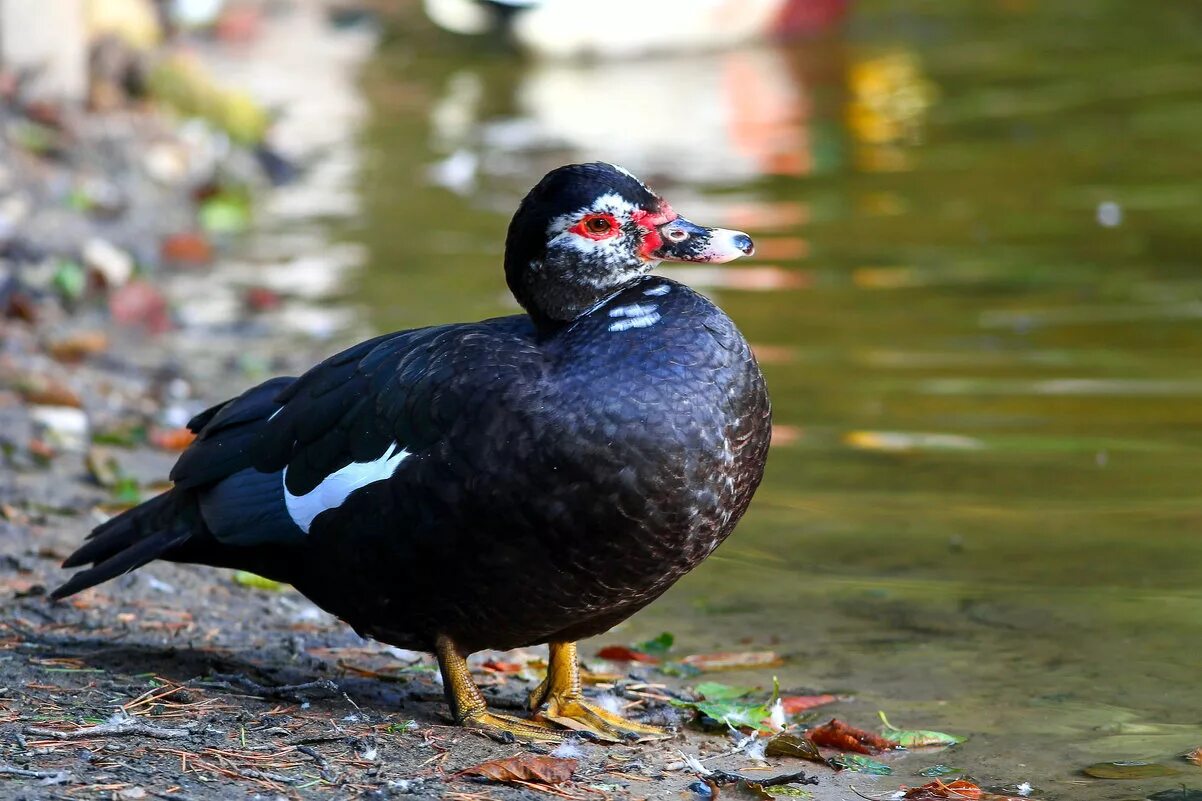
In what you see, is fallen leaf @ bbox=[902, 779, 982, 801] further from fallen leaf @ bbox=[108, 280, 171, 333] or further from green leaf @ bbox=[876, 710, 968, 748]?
fallen leaf @ bbox=[108, 280, 171, 333]

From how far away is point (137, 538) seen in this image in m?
4.00

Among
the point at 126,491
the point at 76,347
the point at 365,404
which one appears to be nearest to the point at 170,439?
the point at 126,491

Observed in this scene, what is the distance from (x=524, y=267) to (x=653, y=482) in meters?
0.61

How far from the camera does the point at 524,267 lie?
367 centimetres

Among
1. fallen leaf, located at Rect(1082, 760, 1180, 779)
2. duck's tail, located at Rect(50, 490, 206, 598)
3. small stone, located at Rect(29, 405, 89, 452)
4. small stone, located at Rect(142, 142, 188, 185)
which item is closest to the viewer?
fallen leaf, located at Rect(1082, 760, 1180, 779)

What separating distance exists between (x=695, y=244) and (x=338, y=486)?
0.93 meters

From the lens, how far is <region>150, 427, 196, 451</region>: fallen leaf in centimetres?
578

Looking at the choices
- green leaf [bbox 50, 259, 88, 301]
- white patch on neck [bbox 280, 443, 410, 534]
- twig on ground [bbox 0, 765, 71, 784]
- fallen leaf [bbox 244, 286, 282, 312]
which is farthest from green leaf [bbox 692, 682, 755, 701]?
green leaf [bbox 50, 259, 88, 301]

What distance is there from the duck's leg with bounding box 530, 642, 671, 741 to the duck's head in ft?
2.61

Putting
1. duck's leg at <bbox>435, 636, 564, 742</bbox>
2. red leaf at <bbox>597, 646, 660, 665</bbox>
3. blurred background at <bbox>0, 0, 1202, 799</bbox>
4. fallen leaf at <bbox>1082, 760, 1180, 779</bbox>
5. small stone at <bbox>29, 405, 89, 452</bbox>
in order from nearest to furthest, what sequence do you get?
fallen leaf at <bbox>1082, 760, 1180, 779</bbox> → duck's leg at <bbox>435, 636, 564, 742</bbox> → red leaf at <bbox>597, 646, 660, 665</bbox> → blurred background at <bbox>0, 0, 1202, 799</bbox> → small stone at <bbox>29, 405, 89, 452</bbox>

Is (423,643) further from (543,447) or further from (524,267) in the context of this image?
(524,267)

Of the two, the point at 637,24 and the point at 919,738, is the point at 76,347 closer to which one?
the point at 919,738

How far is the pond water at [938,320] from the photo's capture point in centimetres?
427

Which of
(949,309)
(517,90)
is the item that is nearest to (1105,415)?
(949,309)
